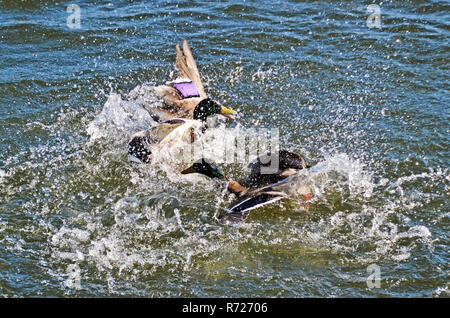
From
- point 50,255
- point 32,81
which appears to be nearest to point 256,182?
point 50,255

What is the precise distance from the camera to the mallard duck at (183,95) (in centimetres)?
571

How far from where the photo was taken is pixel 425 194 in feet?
16.0

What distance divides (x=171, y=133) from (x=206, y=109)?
0.42m

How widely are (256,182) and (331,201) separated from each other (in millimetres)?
661

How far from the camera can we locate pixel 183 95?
228 inches

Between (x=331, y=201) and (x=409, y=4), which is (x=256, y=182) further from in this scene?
(x=409, y=4)

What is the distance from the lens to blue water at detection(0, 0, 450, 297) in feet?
13.6

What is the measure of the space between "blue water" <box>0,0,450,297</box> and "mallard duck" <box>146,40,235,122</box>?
20 cm
